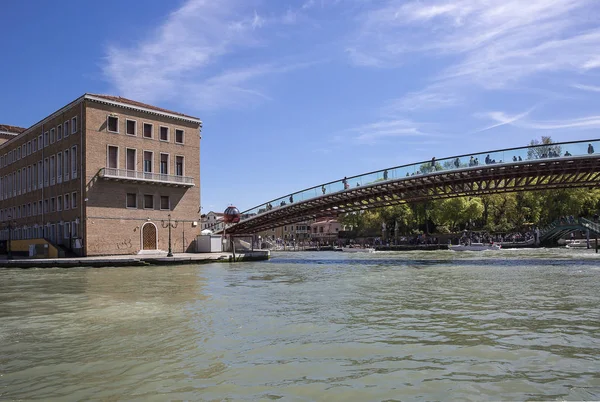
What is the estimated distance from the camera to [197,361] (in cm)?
716

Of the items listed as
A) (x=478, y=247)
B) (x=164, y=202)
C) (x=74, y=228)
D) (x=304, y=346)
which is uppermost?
(x=164, y=202)

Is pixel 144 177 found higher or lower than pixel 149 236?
higher

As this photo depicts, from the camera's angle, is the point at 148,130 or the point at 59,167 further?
the point at 148,130

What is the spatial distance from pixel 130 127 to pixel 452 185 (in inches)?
930

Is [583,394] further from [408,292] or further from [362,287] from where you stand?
[362,287]

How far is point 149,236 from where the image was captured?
38469 mm

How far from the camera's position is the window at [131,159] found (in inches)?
1483

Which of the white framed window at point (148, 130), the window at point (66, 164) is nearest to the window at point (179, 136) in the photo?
the white framed window at point (148, 130)

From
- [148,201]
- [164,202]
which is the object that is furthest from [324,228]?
[148,201]

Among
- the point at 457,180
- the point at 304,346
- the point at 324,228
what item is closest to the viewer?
the point at 304,346

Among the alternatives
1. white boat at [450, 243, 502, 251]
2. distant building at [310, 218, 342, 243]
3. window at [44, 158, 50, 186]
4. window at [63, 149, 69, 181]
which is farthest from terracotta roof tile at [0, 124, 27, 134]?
distant building at [310, 218, 342, 243]

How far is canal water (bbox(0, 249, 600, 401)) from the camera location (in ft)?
19.3

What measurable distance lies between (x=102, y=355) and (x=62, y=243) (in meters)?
33.1

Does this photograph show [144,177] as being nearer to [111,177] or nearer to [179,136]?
[111,177]
